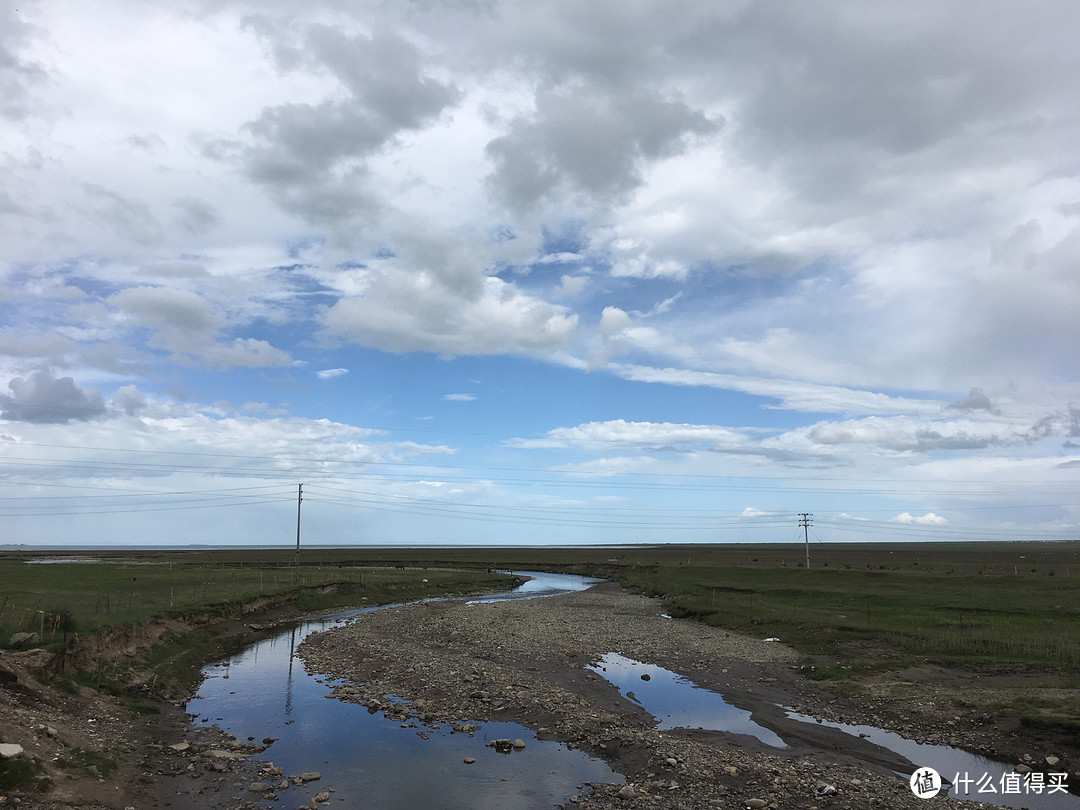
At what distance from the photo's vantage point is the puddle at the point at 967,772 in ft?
60.5

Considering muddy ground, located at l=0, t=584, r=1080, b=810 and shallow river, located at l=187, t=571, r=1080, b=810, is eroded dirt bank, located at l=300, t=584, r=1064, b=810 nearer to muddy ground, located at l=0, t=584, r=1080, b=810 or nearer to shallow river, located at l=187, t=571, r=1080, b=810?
muddy ground, located at l=0, t=584, r=1080, b=810

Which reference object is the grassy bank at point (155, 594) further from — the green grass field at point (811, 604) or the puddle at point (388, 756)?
the puddle at point (388, 756)

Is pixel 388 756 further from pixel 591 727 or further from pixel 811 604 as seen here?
pixel 811 604

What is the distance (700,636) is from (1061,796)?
31.3 metres

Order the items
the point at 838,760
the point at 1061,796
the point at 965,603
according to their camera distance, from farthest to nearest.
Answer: the point at 965,603 < the point at 838,760 < the point at 1061,796

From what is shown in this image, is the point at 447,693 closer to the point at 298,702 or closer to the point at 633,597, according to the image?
the point at 298,702

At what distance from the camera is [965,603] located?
186 ft

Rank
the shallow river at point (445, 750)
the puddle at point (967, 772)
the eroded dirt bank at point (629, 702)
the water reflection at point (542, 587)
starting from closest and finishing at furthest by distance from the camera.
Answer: the puddle at point (967, 772)
the eroded dirt bank at point (629, 702)
the shallow river at point (445, 750)
the water reflection at point (542, 587)

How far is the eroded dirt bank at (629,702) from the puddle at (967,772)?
951mm

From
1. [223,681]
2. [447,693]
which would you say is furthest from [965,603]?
[223,681]

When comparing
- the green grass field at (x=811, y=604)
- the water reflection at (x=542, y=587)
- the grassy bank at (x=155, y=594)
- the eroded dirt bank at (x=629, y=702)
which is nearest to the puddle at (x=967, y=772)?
the eroded dirt bank at (x=629, y=702)

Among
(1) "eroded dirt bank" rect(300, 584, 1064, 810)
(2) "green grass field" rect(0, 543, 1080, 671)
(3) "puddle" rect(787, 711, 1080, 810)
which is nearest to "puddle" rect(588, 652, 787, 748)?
(1) "eroded dirt bank" rect(300, 584, 1064, 810)

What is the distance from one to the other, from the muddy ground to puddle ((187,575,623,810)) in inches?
29.7

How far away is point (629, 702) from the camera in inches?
1182
